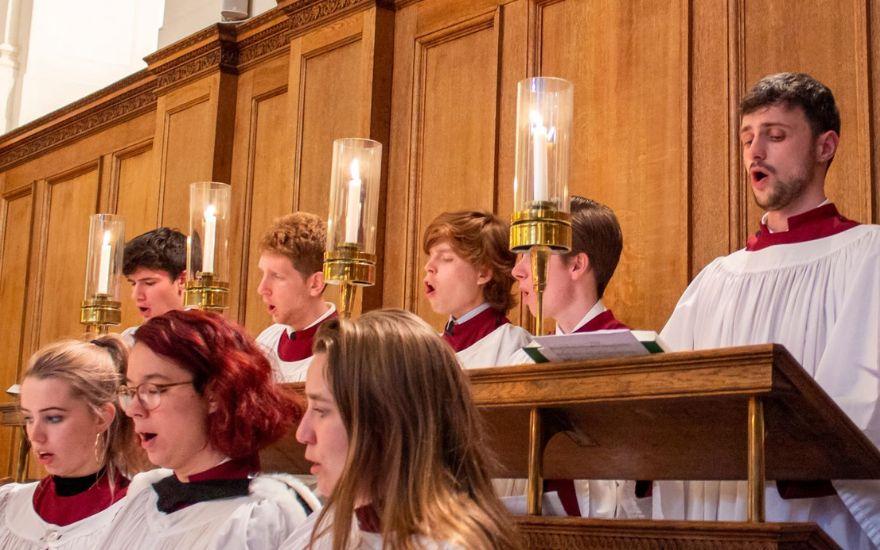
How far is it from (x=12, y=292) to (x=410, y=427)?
25.9 ft

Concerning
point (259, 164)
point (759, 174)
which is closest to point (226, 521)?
point (759, 174)

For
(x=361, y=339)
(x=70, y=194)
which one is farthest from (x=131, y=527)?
(x=70, y=194)

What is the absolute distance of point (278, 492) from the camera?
10.5 feet

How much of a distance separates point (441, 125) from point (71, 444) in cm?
265

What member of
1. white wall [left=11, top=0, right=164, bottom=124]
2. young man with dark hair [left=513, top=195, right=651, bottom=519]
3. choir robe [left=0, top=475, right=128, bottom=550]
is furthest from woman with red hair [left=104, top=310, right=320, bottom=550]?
white wall [left=11, top=0, right=164, bottom=124]

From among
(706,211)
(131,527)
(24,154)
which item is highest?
(24,154)

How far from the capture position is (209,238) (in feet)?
15.1

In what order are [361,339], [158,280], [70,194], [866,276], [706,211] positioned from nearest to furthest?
1. [361,339]
2. [866,276]
3. [706,211]
4. [158,280]
5. [70,194]

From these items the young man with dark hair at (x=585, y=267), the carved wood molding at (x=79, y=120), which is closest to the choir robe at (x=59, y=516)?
the young man with dark hair at (x=585, y=267)

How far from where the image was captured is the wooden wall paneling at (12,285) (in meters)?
9.10

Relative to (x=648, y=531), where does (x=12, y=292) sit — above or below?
above

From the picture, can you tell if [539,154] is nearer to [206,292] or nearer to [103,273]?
[206,292]

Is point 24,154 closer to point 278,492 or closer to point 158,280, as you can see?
point 158,280

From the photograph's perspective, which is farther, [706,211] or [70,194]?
[70,194]
